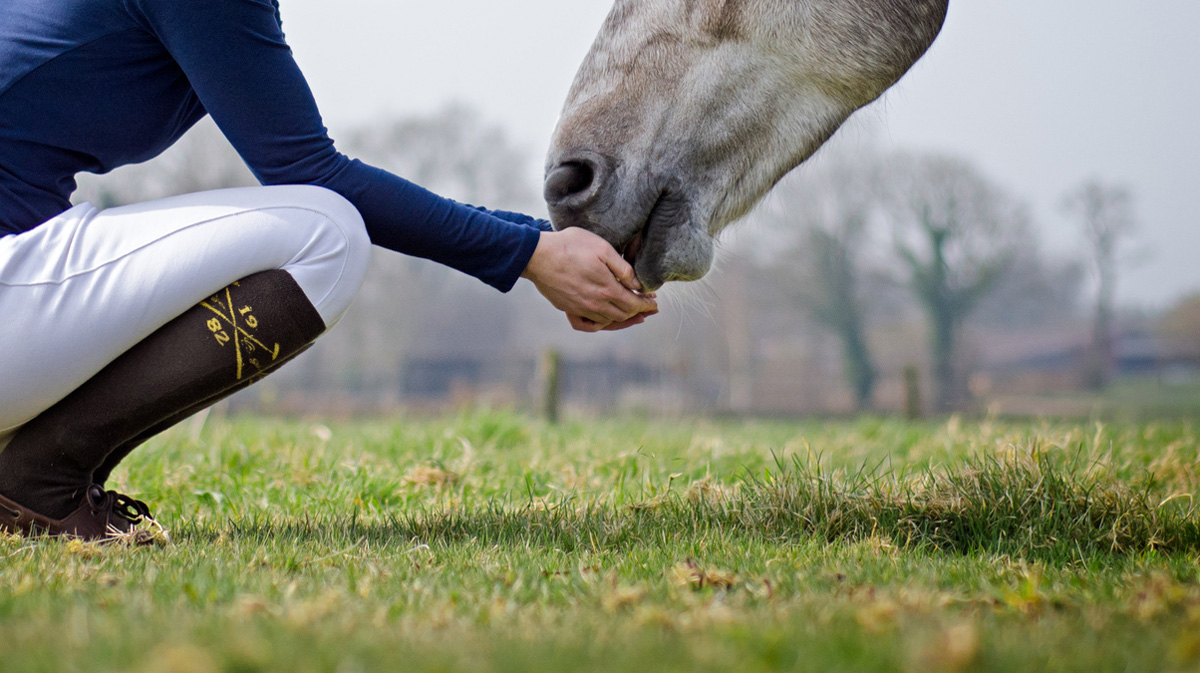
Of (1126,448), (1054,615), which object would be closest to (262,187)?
(1054,615)

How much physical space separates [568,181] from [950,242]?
2265 centimetres

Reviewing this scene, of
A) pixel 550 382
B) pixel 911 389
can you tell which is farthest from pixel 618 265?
pixel 911 389

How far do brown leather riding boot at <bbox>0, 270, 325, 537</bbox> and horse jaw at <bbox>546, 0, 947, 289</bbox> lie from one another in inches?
27.7

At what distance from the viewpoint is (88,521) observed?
1988 millimetres

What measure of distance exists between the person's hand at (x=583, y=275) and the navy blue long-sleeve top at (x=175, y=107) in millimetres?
49

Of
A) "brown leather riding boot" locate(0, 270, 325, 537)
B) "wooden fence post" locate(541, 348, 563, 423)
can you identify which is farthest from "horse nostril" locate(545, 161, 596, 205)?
"wooden fence post" locate(541, 348, 563, 423)

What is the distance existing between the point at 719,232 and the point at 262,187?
3.74 ft

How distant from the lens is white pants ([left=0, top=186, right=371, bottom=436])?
5.93 feet

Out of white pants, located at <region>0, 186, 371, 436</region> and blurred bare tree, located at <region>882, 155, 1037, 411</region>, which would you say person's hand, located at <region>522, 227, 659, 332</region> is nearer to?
white pants, located at <region>0, 186, 371, 436</region>

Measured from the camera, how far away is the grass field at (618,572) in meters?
0.97

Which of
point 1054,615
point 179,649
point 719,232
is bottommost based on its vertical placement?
point 1054,615

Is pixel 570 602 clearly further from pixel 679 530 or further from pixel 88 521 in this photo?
pixel 88 521

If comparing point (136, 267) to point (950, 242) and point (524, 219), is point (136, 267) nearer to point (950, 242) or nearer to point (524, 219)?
point (524, 219)

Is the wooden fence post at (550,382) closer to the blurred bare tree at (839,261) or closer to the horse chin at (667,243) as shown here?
the horse chin at (667,243)
